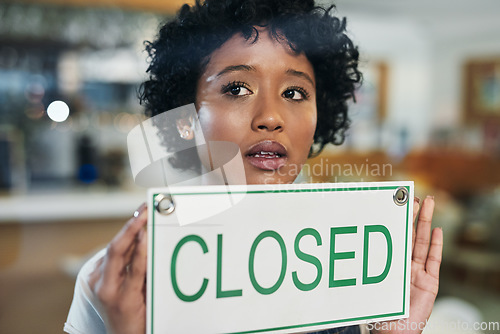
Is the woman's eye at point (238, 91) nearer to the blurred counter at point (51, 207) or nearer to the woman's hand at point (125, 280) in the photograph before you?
the woman's hand at point (125, 280)

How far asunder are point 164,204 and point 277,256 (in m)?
0.09

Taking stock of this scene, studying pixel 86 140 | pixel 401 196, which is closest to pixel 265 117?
pixel 401 196

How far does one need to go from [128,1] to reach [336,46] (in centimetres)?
188

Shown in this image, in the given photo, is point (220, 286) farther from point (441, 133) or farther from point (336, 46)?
point (441, 133)

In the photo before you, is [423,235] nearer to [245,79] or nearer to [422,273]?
[422,273]

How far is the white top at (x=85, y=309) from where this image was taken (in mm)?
280

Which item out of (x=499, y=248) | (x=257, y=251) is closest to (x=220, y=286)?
(x=257, y=251)

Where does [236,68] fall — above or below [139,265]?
above

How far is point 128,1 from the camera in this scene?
2.01 meters

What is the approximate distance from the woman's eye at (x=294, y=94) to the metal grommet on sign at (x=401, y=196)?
10 cm

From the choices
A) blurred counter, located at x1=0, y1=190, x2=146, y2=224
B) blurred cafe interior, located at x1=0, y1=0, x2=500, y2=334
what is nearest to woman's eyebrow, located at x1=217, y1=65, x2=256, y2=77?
blurred cafe interior, located at x1=0, y1=0, x2=500, y2=334

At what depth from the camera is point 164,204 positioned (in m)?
0.26

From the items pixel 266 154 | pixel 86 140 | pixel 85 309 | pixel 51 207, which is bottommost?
pixel 85 309

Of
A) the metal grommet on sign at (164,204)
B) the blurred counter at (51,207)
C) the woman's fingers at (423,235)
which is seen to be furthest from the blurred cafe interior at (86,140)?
the metal grommet on sign at (164,204)
